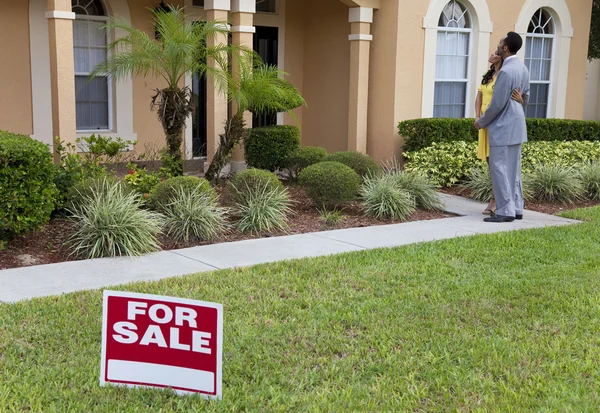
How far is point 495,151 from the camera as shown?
866cm

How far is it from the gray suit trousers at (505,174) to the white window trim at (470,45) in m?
3.82

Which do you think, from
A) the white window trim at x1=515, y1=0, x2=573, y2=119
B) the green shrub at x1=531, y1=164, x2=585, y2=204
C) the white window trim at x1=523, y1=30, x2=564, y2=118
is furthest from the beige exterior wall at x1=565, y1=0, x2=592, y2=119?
the green shrub at x1=531, y1=164, x2=585, y2=204

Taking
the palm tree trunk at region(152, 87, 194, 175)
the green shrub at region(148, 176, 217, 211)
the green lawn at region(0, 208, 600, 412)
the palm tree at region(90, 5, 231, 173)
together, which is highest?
the palm tree at region(90, 5, 231, 173)

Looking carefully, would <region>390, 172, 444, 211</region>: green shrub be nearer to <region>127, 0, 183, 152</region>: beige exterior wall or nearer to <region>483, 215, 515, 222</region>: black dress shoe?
<region>483, 215, 515, 222</region>: black dress shoe

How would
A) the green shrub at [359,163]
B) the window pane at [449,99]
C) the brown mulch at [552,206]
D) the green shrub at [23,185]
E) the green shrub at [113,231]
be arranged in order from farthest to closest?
the window pane at [449,99] → the green shrub at [359,163] → the brown mulch at [552,206] → the green shrub at [113,231] → the green shrub at [23,185]

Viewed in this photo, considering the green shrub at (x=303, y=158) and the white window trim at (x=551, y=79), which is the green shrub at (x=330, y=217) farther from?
the white window trim at (x=551, y=79)

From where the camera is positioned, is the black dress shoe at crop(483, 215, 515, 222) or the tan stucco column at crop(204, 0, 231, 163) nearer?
the black dress shoe at crop(483, 215, 515, 222)

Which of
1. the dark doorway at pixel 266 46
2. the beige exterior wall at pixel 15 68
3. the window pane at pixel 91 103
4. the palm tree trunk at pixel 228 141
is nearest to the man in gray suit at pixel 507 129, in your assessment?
the palm tree trunk at pixel 228 141

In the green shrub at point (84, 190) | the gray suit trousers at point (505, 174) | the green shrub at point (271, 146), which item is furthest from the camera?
the green shrub at point (271, 146)

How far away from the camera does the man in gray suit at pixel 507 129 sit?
8.34 metres

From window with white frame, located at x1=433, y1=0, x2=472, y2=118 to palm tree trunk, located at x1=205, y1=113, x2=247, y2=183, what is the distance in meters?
4.35

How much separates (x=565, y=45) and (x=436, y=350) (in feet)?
37.0

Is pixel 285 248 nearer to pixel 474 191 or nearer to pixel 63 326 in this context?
pixel 63 326

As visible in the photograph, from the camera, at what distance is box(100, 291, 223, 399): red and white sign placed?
3.54m
